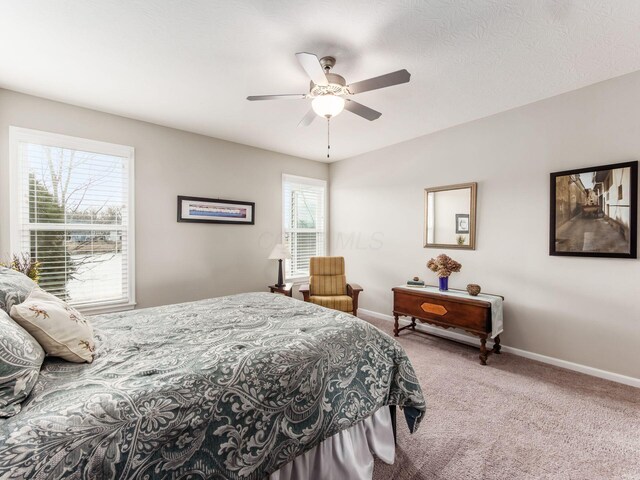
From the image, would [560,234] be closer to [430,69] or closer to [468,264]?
[468,264]

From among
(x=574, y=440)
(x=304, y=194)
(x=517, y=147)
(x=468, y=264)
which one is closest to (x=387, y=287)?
(x=468, y=264)

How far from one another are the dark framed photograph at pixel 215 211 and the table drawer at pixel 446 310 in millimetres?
2388

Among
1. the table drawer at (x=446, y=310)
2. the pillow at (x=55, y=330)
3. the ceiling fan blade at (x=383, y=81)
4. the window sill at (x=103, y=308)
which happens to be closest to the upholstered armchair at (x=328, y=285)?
the table drawer at (x=446, y=310)

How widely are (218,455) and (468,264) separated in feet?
11.0

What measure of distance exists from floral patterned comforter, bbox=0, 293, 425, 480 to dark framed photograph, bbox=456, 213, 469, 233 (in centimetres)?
234

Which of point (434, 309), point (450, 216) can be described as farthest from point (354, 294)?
point (450, 216)

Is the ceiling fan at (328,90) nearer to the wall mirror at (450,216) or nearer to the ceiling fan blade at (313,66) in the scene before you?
the ceiling fan blade at (313,66)

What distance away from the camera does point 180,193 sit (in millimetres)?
3715

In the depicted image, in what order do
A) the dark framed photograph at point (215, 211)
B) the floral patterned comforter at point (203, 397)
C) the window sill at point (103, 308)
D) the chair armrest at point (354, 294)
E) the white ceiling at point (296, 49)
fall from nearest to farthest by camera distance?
the floral patterned comforter at point (203, 397) < the white ceiling at point (296, 49) < the window sill at point (103, 308) < the dark framed photograph at point (215, 211) < the chair armrest at point (354, 294)

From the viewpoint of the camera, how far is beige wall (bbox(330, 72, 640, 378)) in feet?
8.42

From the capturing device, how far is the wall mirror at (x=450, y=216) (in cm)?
352

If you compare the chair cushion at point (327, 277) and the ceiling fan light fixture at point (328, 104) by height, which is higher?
the ceiling fan light fixture at point (328, 104)

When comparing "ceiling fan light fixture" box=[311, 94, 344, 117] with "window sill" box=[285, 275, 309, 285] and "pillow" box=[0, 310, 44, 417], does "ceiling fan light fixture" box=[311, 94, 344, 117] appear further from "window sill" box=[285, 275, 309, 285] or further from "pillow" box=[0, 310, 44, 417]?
"window sill" box=[285, 275, 309, 285]

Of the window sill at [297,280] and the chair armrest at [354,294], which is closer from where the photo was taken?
the chair armrest at [354,294]
